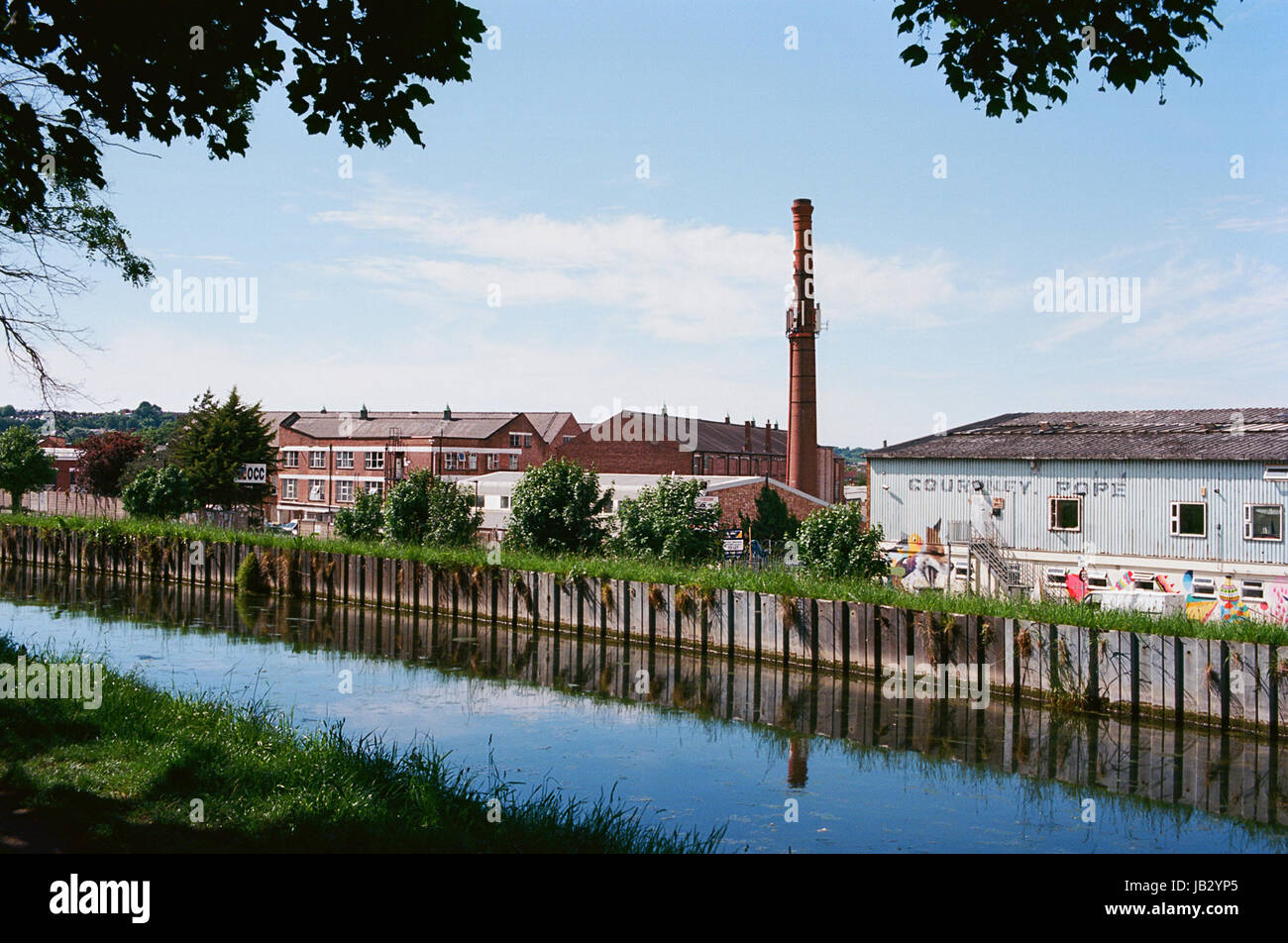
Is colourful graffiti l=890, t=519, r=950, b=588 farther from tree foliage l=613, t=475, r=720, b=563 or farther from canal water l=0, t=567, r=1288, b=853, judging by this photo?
canal water l=0, t=567, r=1288, b=853

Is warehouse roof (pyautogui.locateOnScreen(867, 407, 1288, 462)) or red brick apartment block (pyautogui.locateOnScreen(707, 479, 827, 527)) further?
red brick apartment block (pyautogui.locateOnScreen(707, 479, 827, 527))

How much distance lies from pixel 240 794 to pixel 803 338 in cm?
4608

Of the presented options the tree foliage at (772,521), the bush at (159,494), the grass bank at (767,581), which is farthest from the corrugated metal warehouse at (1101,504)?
the bush at (159,494)

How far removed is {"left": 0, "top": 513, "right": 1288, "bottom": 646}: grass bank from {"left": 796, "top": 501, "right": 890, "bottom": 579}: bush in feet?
1.95

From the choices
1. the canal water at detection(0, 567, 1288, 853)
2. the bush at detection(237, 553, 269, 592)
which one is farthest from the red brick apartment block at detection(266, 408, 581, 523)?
the canal water at detection(0, 567, 1288, 853)

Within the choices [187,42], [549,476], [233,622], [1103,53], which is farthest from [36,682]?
[549,476]

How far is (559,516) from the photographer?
34.7 metres

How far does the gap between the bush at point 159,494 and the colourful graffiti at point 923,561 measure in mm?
35507

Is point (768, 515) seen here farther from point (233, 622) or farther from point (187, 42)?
point (187, 42)

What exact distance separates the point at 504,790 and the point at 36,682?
20.9 feet

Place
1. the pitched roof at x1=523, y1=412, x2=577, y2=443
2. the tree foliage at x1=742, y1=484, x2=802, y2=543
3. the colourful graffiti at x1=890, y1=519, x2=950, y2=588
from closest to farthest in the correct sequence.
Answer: the colourful graffiti at x1=890, y1=519, x2=950, y2=588 → the tree foliage at x1=742, y1=484, x2=802, y2=543 → the pitched roof at x1=523, y1=412, x2=577, y2=443

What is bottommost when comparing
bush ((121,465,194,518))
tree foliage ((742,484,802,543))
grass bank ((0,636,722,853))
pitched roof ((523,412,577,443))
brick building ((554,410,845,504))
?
Result: grass bank ((0,636,722,853))

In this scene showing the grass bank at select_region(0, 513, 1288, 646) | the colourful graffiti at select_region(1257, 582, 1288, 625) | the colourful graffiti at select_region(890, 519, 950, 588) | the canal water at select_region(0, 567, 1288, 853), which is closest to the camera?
the canal water at select_region(0, 567, 1288, 853)

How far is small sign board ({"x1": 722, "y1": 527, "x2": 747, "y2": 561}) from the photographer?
41503 millimetres
